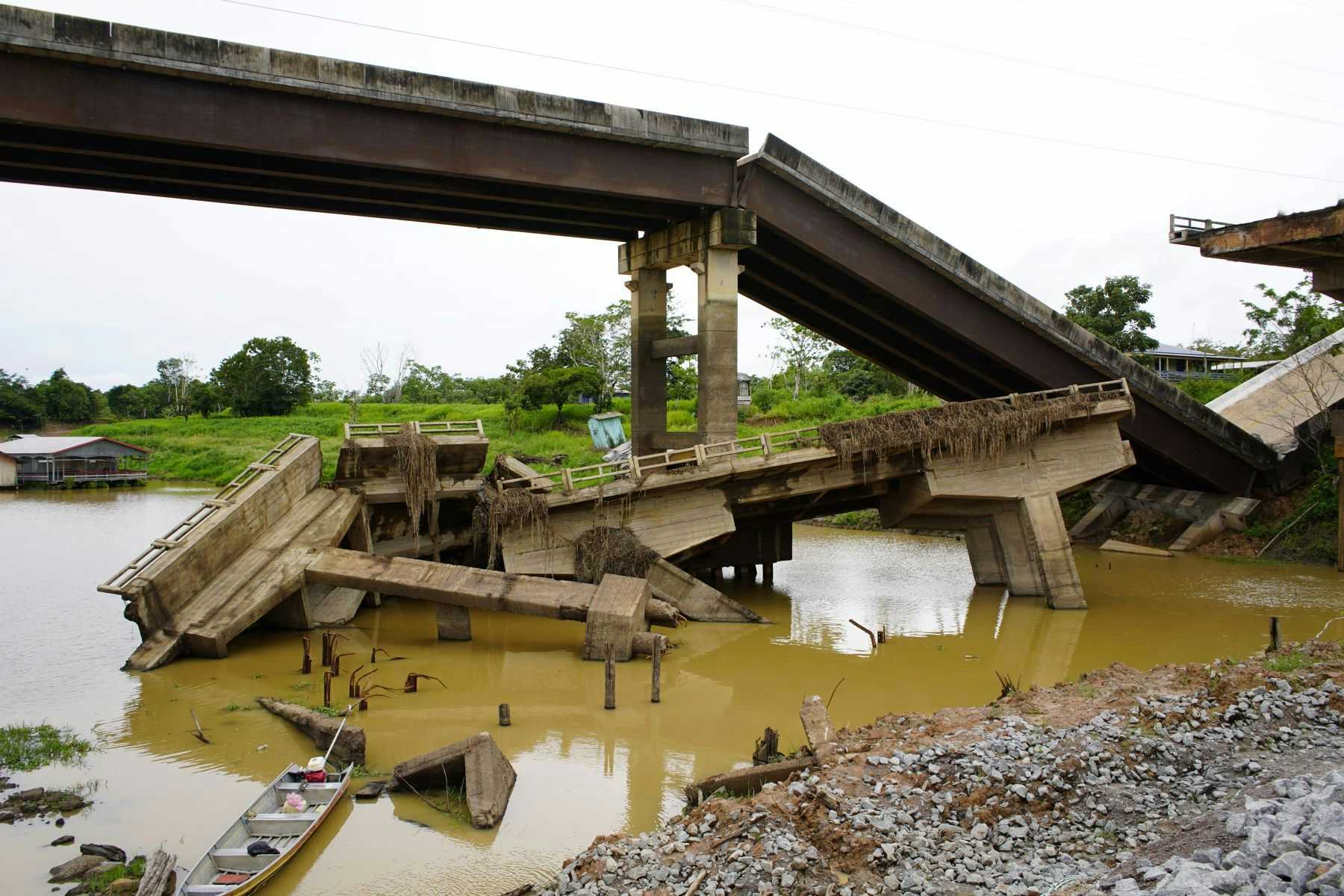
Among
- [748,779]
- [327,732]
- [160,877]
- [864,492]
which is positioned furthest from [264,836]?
[864,492]

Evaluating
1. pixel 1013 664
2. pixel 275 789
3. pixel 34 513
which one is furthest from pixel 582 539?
pixel 34 513

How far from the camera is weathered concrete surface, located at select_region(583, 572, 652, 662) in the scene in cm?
1750

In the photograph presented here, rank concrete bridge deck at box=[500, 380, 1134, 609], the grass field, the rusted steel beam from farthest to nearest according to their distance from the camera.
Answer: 1. the grass field
2. concrete bridge deck at box=[500, 380, 1134, 609]
3. the rusted steel beam

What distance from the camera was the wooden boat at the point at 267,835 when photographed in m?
8.91

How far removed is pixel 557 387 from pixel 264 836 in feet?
119

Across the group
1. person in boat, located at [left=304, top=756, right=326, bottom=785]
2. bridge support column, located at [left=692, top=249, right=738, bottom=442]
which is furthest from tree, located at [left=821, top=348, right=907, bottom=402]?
person in boat, located at [left=304, top=756, right=326, bottom=785]

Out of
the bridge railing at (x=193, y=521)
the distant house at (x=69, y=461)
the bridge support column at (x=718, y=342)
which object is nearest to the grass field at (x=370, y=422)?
the distant house at (x=69, y=461)

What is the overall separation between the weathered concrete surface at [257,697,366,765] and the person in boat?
1.03 m

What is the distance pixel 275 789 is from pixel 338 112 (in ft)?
42.3

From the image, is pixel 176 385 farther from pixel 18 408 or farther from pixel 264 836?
pixel 264 836

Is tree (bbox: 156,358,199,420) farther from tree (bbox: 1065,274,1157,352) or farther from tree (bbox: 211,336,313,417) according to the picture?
tree (bbox: 1065,274,1157,352)

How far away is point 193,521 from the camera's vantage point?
18078mm

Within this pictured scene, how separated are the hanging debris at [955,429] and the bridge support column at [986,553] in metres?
2.61

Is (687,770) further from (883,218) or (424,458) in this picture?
(883,218)
